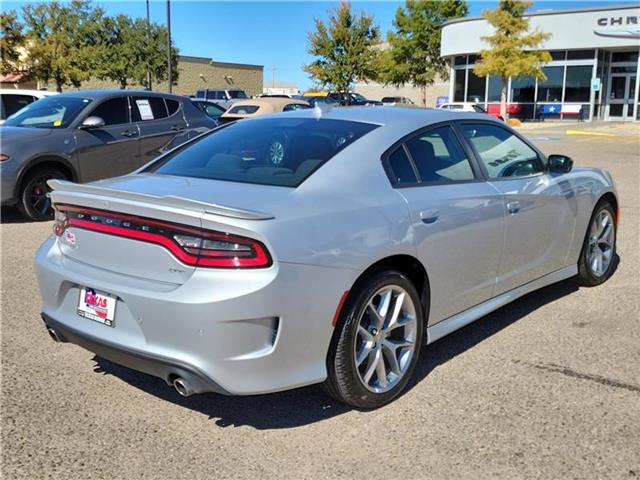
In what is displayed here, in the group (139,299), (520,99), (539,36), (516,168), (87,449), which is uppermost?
(539,36)

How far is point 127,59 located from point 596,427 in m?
46.9

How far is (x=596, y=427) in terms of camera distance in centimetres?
322

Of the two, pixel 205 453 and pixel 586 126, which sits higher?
pixel 586 126

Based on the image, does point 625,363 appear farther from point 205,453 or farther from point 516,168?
point 205,453

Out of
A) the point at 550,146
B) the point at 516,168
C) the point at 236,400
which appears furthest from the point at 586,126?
the point at 236,400

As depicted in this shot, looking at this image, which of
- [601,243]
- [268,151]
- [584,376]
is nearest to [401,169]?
[268,151]

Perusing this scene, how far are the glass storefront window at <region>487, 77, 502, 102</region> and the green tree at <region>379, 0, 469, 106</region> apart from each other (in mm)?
10400

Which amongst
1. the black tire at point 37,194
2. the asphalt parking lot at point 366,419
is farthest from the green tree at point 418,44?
the asphalt parking lot at point 366,419

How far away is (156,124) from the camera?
980cm

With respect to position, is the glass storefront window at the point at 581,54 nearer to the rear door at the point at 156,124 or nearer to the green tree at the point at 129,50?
the green tree at the point at 129,50

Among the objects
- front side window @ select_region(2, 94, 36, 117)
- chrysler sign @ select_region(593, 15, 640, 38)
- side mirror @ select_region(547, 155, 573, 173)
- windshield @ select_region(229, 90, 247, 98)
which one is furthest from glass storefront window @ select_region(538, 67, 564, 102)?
side mirror @ select_region(547, 155, 573, 173)

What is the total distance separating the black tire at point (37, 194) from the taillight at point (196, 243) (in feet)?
19.5

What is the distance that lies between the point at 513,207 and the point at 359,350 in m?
1.63

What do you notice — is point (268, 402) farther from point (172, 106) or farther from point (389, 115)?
point (172, 106)
